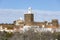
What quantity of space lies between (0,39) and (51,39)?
8994 mm

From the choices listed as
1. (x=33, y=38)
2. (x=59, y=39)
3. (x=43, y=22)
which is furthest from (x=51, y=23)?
(x=33, y=38)

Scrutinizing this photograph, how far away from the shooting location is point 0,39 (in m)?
52.6

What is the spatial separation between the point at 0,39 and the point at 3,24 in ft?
176

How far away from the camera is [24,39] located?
5309 centimetres

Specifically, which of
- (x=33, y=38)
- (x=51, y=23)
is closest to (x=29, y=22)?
(x=51, y=23)

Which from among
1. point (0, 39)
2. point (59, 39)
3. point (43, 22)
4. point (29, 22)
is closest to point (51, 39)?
point (59, 39)

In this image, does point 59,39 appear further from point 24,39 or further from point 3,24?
point 3,24

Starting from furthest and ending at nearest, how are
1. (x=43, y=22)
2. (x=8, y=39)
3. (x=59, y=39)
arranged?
1. (x=43, y=22)
2. (x=59, y=39)
3. (x=8, y=39)

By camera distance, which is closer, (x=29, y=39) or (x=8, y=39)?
(x=29, y=39)

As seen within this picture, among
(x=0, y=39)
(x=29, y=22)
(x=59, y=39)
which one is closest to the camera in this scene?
(x=0, y=39)

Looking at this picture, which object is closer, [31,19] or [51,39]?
[51,39]

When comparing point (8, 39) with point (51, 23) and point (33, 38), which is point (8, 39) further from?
point (51, 23)

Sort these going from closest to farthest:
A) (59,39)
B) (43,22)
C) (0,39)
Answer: (0,39) < (59,39) < (43,22)

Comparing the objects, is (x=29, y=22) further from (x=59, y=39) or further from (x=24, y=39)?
(x=24, y=39)
